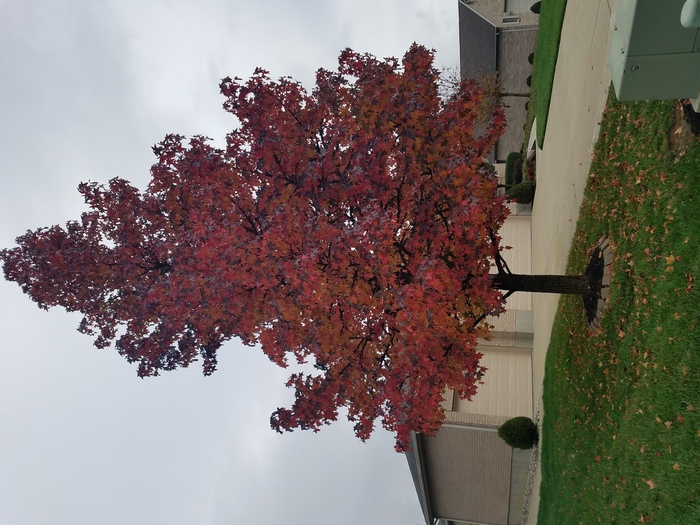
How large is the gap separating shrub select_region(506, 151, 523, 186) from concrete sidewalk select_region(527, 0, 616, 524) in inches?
271

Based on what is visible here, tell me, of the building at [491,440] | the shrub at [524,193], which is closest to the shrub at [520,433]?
the building at [491,440]

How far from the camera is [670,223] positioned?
256 inches

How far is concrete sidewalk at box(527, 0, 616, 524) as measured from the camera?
10.5 meters

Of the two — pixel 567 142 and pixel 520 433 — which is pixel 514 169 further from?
pixel 520 433

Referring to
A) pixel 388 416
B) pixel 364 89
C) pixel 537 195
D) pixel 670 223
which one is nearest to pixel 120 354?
pixel 388 416

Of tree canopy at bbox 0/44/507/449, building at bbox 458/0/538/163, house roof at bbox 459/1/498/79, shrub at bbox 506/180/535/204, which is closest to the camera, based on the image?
tree canopy at bbox 0/44/507/449

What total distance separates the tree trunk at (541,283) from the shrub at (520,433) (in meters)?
8.77

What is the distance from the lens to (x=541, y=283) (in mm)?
9047

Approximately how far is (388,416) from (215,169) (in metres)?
5.52

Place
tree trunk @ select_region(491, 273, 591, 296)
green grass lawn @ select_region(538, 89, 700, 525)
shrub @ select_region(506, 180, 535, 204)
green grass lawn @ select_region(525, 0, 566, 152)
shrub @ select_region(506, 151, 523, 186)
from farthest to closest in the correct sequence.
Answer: shrub @ select_region(506, 151, 523, 186)
shrub @ select_region(506, 180, 535, 204)
green grass lawn @ select_region(525, 0, 566, 152)
tree trunk @ select_region(491, 273, 591, 296)
green grass lawn @ select_region(538, 89, 700, 525)

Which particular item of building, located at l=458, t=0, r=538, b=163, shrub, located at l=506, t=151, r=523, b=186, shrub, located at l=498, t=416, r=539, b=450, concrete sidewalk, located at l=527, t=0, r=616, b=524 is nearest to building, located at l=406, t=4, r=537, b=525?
shrub, located at l=498, t=416, r=539, b=450

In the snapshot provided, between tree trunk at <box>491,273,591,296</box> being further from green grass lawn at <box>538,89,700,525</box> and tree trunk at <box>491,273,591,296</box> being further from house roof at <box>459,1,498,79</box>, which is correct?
house roof at <box>459,1,498,79</box>

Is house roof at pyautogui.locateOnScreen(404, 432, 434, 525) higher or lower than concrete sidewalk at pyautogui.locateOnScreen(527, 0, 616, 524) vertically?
lower

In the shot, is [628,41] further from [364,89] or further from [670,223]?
[364,89]
